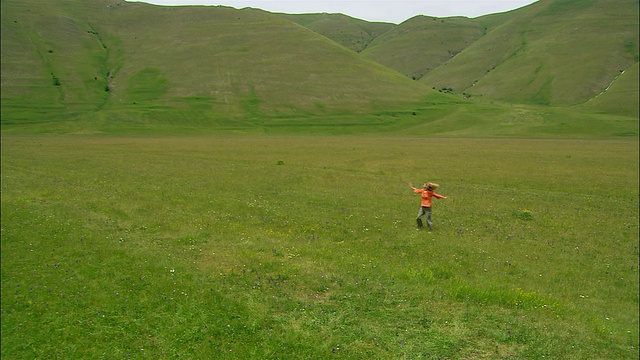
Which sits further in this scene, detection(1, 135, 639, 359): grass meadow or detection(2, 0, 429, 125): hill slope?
detection(2, 0, 429, 125): hill slope

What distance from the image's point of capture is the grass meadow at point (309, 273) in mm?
11383

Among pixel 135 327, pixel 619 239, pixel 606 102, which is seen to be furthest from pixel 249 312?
pixel 606 102

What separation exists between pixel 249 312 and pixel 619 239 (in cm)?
1977

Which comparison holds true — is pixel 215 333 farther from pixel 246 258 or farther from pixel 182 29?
pixel 182 29

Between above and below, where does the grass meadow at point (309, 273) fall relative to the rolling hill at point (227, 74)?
below

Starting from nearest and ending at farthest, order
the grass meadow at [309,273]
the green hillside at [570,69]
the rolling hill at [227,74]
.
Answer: the grass meadow at [309,273]
the rolling hill at [227,74]
the green hillside at [570,69]


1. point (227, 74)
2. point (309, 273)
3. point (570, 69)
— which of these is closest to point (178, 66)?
point (227, 74)

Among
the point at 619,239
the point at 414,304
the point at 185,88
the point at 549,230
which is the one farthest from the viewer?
the point at 185,88

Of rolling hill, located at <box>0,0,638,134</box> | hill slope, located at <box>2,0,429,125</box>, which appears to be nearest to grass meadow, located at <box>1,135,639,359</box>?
rolling hill, located at <box>0,0,638,134</box>

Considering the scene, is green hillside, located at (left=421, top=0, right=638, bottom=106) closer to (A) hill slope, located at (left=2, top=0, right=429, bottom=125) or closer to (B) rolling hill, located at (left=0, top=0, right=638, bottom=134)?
(B) rolling hill, located at (left=0, top=0, right=638, bottom=134)

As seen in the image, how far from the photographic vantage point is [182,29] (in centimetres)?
18088

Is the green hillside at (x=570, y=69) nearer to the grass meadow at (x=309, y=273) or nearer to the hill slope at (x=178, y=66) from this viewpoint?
the hill slope at (x=178, y=66)

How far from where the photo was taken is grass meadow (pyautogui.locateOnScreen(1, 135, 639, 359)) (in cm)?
1138

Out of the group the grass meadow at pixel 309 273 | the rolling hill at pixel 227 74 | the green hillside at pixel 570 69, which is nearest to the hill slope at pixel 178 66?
the rolling hill at pixel 227 74
